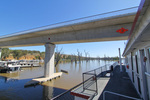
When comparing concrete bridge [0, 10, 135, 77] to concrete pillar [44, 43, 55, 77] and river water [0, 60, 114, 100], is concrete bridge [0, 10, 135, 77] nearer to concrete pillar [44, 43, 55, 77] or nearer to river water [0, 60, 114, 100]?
concrete pillar [44, 43, 55, 77]

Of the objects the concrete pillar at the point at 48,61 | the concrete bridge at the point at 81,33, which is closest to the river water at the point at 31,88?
the concrete pillar at the point at 48,61

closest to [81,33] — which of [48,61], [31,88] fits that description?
[48,61]

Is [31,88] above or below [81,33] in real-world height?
below

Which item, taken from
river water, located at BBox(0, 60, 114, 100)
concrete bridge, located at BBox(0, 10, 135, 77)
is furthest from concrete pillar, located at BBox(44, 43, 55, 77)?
river water, located at BBox(0, 60, 114, 100)

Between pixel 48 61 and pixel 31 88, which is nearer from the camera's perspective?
pixel 31 88

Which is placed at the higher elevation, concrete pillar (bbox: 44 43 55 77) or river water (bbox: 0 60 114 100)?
concrete pillar (bbox: 44 43 55 77)

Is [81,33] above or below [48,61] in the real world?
above

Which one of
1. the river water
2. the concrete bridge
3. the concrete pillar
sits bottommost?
the river water

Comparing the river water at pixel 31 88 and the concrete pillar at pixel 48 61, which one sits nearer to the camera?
the river water at pixel 31 88

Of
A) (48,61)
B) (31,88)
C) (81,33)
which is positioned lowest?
(31,88)

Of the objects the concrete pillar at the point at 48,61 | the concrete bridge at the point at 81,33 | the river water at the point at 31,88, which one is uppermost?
the concrete bridge at the point at 81,33

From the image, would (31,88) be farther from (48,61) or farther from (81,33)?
(81,33)

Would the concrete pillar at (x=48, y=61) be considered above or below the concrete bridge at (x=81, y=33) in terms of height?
below

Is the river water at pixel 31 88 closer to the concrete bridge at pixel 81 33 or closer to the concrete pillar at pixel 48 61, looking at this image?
the concrete pillar at pixel 48 61
